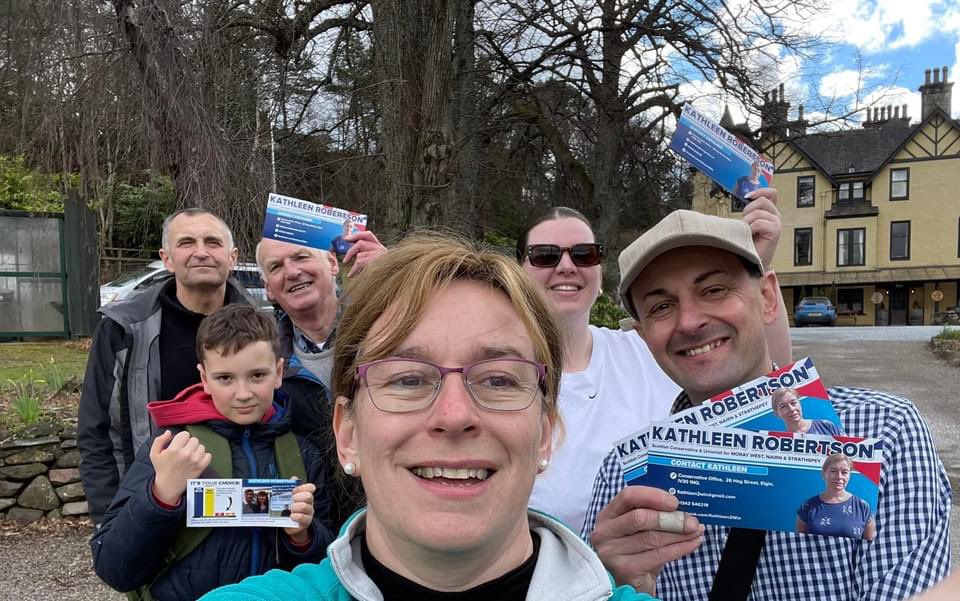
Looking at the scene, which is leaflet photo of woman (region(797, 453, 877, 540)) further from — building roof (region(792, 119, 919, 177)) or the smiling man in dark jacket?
building roof (region(792, 119, 919, 177))

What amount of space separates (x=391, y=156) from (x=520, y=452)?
445 cm

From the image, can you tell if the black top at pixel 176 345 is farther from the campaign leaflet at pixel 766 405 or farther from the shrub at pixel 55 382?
the shrub at pixel 55 382

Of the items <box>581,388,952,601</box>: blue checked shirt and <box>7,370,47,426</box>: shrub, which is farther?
<box>7,370,47,426</box>: shrub

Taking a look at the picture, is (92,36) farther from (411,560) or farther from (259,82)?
(411,560)

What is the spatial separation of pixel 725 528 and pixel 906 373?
14.4m

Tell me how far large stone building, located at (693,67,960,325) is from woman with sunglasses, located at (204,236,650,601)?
3774cm

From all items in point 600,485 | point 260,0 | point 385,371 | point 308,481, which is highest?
point 260,0

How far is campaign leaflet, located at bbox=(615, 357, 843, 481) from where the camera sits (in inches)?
60.4

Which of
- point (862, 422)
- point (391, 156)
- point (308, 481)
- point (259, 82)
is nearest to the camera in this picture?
point (862, 422)

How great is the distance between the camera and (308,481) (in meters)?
2.43

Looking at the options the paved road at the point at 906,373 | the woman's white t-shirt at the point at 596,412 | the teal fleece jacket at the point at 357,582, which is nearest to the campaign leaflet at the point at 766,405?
the teal fleece jacket at the point at 357,582

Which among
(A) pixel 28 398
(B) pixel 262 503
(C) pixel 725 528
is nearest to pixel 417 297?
(C) pixel 725 528

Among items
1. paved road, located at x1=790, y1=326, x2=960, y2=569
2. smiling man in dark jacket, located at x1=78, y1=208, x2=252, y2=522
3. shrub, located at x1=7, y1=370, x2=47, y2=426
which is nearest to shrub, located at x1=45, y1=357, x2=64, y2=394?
shrub, located at x1=7, y1=370, x2=47, y2=426

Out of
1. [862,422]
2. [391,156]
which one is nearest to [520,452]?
[862,422]
